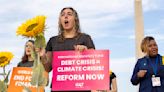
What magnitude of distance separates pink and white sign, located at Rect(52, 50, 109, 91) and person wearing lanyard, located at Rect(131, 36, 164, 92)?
1824 mm

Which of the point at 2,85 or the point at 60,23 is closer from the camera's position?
the point at 2,85

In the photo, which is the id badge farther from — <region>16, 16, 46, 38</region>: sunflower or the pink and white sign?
<region>16, 16, 46, 38</region>: sunflower

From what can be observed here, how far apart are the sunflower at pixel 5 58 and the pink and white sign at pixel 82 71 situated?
1.56 ft

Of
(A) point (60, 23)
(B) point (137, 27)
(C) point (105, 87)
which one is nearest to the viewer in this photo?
(C) point (105, 87)

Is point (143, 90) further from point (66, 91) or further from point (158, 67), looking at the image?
point (66, 91)

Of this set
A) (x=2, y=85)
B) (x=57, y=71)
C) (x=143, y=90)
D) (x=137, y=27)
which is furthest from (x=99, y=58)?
(x=137, y=27)

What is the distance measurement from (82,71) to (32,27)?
2.75ft

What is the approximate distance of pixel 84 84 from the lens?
8.07 feet

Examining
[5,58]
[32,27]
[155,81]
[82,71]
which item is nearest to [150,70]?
[155,81]

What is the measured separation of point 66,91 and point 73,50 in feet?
0.79

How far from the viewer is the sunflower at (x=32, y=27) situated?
5.42 feet

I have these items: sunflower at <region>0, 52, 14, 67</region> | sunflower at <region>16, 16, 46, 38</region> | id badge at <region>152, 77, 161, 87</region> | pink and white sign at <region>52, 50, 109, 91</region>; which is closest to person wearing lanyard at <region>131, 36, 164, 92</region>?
id badge at <region>152, 77, 161, 87</region>

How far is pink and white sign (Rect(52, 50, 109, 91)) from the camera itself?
8.07 ft

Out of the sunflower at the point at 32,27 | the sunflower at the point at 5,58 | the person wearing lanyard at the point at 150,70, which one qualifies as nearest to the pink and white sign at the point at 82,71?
the sunflower at the point at 5,58
